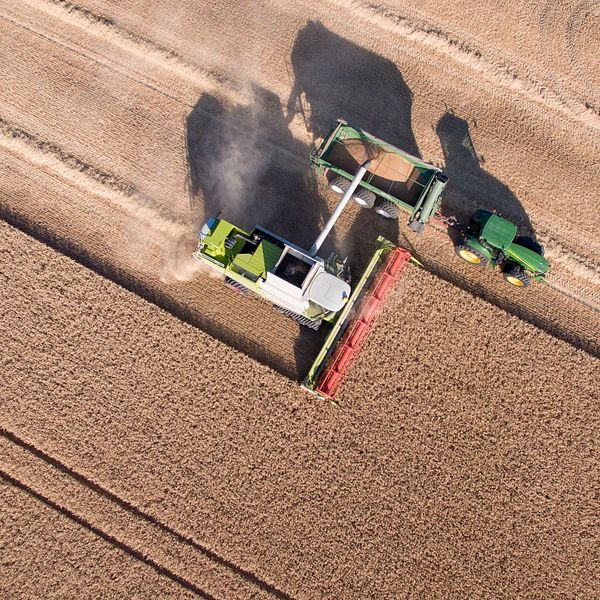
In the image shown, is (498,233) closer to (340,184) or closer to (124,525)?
(340,184)

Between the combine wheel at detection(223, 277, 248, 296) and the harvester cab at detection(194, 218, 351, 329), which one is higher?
the harvester cab at detection(194, 218, 351, 329)

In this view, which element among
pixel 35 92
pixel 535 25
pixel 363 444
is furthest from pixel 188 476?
pixel 535 25

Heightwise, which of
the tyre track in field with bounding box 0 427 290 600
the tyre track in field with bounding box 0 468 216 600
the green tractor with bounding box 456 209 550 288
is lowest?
the tyre track in field with bounding box 0 468 216 600

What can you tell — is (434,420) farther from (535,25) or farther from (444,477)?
(535,25)

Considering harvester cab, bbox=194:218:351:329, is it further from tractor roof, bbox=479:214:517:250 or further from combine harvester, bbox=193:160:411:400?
tractor roof, bbox=479:214:517:250

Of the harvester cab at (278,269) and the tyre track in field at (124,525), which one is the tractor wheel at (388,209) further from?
the tyre track in field at (124,525)

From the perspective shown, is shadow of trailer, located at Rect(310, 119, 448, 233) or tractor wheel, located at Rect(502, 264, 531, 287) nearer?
shadow of trailer, located at Rect(310, 119, 448, 233)

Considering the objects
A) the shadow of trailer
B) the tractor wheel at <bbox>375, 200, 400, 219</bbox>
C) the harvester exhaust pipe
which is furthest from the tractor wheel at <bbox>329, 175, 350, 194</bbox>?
the tractor wheel at <bbox>375, 200, 400, 219</bbox>
